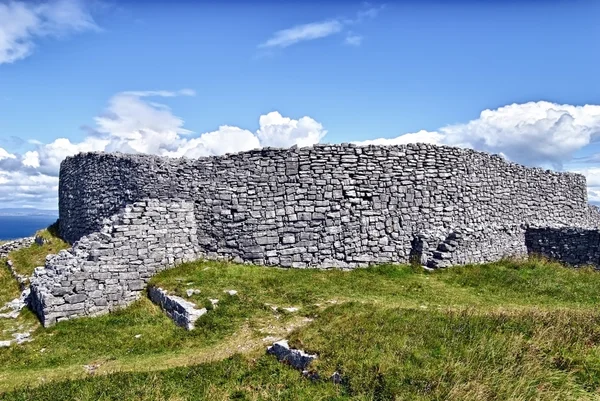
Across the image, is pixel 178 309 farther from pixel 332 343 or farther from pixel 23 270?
pixel 23 270

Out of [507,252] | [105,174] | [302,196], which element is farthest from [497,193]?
[105,174]

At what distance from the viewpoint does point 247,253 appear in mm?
18734

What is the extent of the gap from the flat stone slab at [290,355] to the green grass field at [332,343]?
0.71 feet

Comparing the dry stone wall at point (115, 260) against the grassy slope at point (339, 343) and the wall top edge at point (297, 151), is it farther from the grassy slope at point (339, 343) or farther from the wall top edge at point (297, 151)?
the wall top edge at point (297, 151)

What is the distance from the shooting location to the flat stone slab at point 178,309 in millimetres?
13244

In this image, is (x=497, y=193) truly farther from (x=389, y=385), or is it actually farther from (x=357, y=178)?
(x=389, y=385)

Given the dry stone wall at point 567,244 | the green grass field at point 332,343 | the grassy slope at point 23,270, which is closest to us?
the green grass field at point 332,343

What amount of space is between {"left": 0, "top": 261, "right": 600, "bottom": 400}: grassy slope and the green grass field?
1.5 inches

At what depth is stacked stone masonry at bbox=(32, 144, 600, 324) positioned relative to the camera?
57.4 ft

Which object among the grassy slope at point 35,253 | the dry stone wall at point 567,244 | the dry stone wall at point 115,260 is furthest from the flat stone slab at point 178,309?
the dry stone wall at point 567,244

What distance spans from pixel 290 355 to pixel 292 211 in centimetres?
977

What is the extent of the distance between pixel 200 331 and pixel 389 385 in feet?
22.1

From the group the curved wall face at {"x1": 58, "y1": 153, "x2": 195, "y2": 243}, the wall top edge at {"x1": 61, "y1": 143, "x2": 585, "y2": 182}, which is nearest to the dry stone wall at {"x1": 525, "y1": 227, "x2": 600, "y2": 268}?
the wall top edge at {"x1": 61, "y1": 143, "x2": 585, "y2": 182}

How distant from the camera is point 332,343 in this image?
9.75 metres
